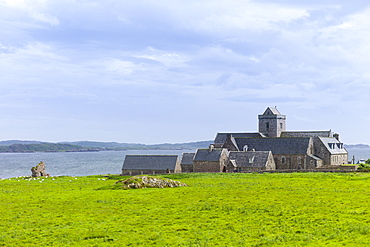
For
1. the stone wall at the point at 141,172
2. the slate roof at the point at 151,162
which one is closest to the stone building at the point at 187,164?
the slate roof at the point at 151,162

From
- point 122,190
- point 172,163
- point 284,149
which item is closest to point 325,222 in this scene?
point 122,190

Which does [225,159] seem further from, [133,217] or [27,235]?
[27,235]

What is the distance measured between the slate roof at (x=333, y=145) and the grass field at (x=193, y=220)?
6234 cm

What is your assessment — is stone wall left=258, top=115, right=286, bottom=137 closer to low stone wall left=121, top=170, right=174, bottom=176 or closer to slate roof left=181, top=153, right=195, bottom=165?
slate roof left=181, top=153, right=195, bottom=165

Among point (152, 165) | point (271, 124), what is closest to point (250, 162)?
point (152, 165)

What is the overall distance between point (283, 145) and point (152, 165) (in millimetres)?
31497

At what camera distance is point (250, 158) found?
9188 cm

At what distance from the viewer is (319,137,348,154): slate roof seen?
102256 millimetres

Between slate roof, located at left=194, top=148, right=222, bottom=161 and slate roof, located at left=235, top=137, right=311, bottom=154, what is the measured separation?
45.8ft

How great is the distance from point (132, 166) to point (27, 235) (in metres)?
70.5

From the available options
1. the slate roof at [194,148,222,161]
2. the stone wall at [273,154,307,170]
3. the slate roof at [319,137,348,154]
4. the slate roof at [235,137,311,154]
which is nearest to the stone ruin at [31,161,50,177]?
the slate roof at [194,148,222,161]

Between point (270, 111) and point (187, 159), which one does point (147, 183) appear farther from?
point (270, 111)

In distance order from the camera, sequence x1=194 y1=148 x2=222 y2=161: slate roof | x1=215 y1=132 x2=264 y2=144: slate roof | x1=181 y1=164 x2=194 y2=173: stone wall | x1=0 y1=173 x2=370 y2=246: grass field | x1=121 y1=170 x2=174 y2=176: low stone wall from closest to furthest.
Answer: x1=0 y1=173 x2=370 y2=246: grass field < x1=121 y1=170 x2=174 y2=176: low stone wall < x1=194 y1=148 x2=222 y2=161: slate roof < x1=181 y1=164 x2=194 y2=173: stone wall < x1=215 y1=132 x2=264 y2=144: slate roof

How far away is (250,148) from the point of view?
106 metres
